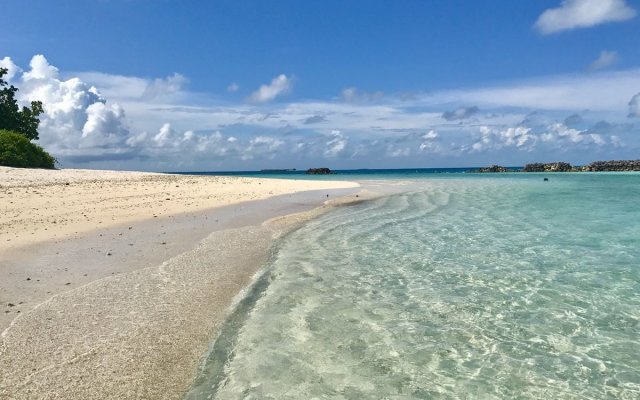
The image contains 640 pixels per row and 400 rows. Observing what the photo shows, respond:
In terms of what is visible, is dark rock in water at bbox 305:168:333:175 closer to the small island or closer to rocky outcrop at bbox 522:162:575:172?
the small island

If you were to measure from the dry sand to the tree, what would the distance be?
140ft

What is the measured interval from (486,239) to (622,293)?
5.87 m

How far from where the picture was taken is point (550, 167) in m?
155

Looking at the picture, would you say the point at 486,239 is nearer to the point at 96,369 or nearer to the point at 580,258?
the point at 580,258

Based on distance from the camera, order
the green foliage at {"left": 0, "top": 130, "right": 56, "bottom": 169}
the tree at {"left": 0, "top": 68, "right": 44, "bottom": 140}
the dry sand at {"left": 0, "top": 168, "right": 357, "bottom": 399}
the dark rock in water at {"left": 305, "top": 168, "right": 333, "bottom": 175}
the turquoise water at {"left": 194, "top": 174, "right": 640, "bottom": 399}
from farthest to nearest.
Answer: the dark rock in water at {"left": 305, "top": 168, "right": 333, "bottom": 175} < the tree at {"left": 0, "top": 68, "right": 44, "bottom": 140} < the green foliage at {"left": 0, "top": 130, "right": 56, "bottom": 169} < the turquoise water at {"left": 194, "top": 174, "right": 640, "bottom": 399} < the dry sand at {"left": 0, "top": 168, "right": 357, "bottom": 399}

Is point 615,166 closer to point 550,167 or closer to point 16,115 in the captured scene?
point 550,167

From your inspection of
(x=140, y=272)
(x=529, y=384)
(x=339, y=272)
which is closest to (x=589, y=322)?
(x=529, y=384)

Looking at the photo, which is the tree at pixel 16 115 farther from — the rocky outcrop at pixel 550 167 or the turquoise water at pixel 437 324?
the rocky outcrop at pixel 550 167

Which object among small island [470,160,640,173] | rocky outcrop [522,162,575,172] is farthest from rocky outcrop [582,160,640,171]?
rocky outcrop [522,162,575,172]

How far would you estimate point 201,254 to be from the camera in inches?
454

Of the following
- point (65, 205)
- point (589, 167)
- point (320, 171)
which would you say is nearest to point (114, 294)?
point (65, 205)

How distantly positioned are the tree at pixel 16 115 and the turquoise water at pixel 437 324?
53.4m

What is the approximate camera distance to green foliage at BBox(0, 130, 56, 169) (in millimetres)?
38156

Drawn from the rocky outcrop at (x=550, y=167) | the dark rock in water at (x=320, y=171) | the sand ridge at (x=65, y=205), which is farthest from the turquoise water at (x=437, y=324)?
the rocky outcrop at (x=550, y=167)
